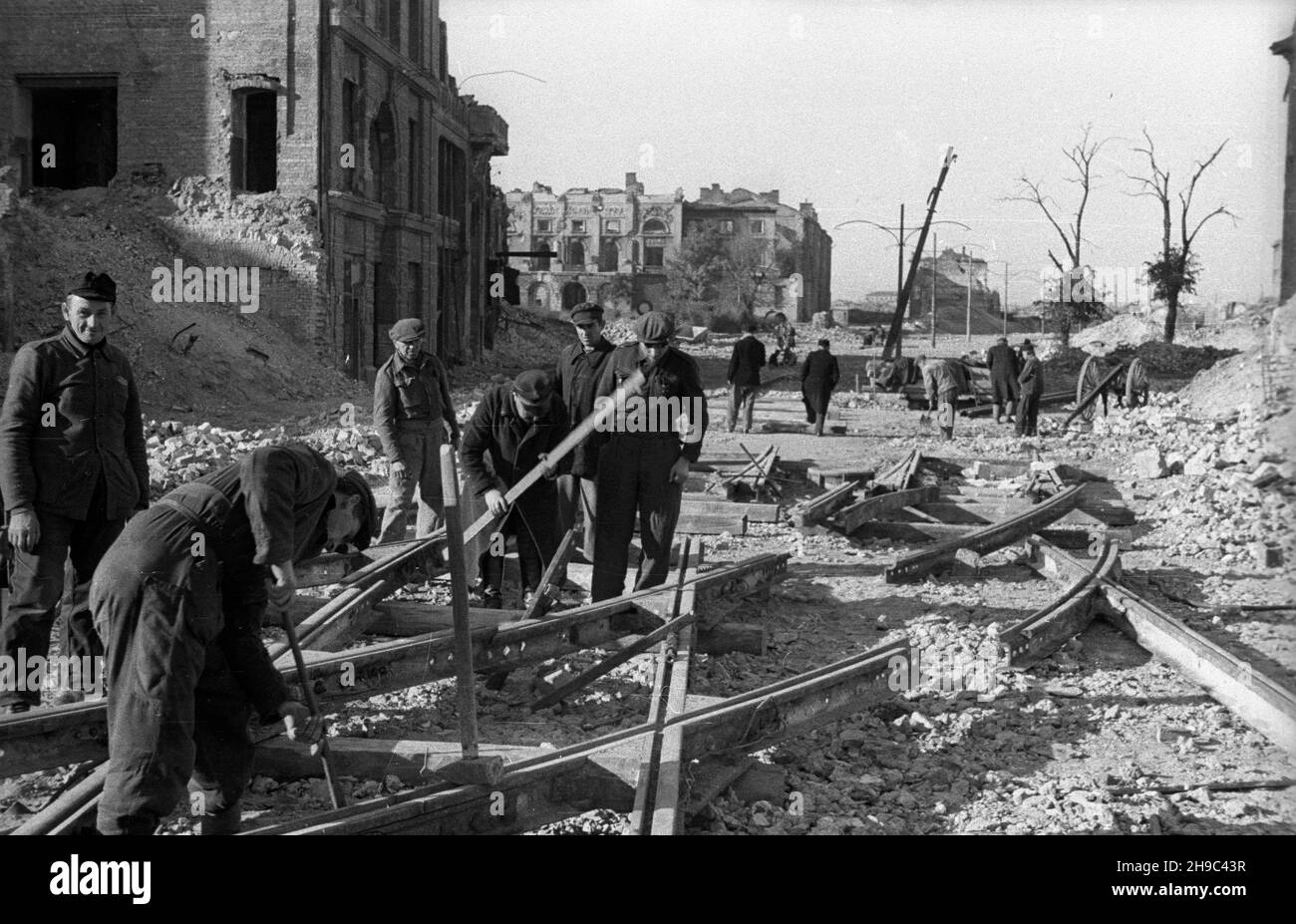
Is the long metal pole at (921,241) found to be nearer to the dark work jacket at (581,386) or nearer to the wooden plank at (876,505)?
the wooden plank at (876,505)

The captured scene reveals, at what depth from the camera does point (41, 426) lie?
19.2ft

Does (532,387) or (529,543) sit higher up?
(532,387)

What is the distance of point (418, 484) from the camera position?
30.8 feet

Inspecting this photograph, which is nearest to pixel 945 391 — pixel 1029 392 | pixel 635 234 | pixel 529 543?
pixel 1029 392

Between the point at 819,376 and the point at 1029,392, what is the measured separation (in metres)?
3.20

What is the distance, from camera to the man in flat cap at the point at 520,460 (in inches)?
311

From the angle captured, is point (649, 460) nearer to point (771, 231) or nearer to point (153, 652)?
point (153, 652)

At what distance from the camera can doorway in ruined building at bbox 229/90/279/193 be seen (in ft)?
86.4

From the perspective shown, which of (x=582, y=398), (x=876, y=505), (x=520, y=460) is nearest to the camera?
(x=520, y=460)

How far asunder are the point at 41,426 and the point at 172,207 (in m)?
21.6

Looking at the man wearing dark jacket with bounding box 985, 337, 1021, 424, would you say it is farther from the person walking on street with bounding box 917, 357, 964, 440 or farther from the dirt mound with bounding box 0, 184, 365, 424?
the dirt mound with bounding box 0, 184, 365, 424

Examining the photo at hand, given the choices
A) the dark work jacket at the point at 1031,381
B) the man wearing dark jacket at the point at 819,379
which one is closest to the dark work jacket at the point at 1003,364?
the dark work jacket at the point at 1031,381
